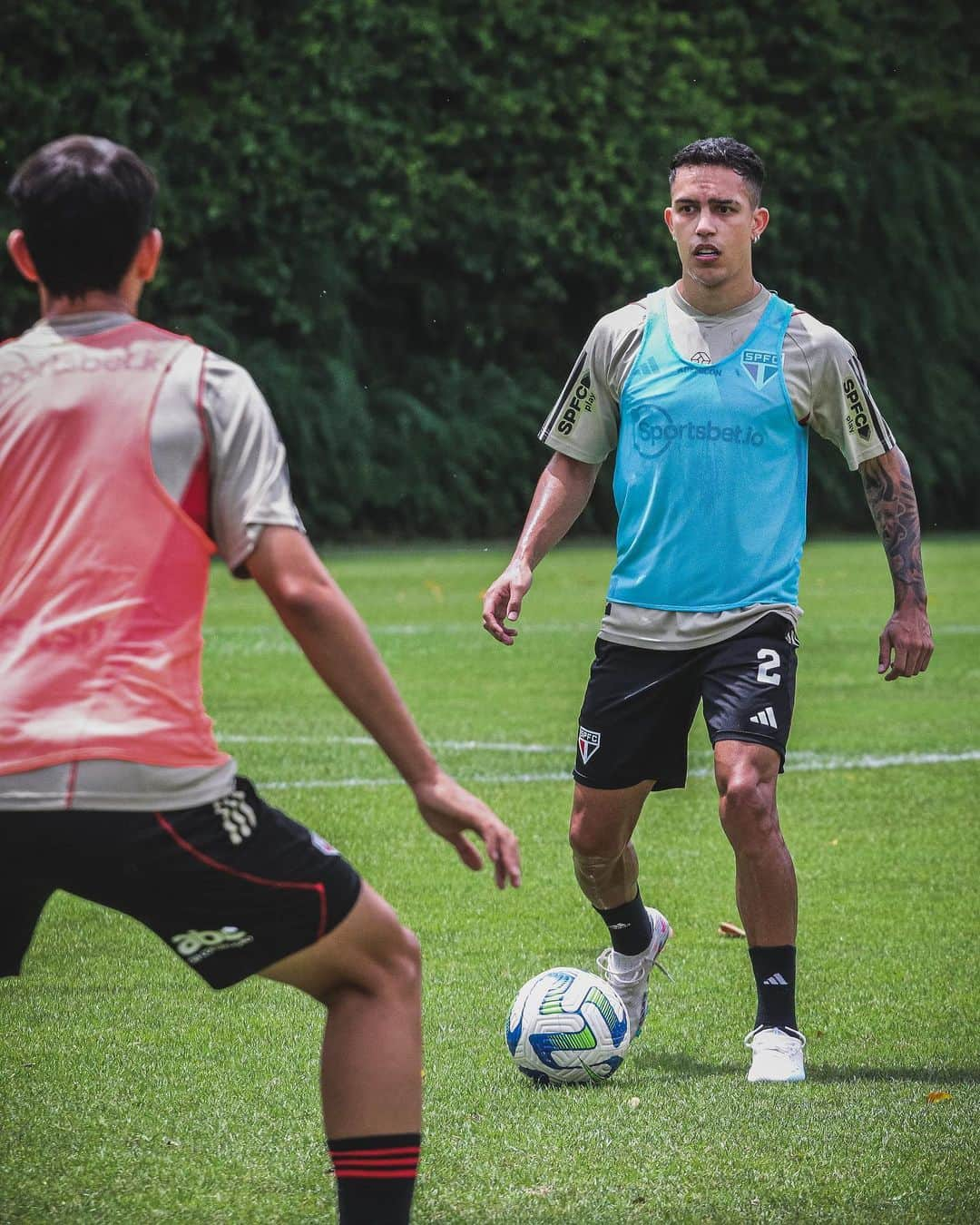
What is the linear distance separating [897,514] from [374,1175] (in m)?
3.00

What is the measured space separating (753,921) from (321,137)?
89.6 feet

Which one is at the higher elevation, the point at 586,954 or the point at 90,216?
the point at 90,216

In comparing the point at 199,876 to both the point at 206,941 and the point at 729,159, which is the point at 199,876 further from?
the point at 729,159

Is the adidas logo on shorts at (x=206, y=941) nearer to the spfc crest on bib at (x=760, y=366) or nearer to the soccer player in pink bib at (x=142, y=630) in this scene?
the soccer player in pink bib at (x=142, y=630)

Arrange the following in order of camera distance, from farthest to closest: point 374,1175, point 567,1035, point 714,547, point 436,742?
point 436,742 < point 714,547 < point 567,1035 < point 374,1175

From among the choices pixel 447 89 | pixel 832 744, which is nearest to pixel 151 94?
pixel 447 89

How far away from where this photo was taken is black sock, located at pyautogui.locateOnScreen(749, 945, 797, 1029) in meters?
5.07

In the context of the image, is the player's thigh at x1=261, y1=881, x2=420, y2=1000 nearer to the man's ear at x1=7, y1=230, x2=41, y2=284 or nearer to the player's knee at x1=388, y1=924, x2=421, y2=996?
the player's knee at x1=388, y1=924, x2=421, y2=996

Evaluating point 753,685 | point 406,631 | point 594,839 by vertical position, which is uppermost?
point 753,685

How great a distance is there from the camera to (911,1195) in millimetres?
3908

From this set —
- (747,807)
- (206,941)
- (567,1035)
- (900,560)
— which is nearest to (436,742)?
(900,560)

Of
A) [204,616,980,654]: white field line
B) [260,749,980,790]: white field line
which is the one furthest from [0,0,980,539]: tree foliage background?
[260,749,980,790]: white field line

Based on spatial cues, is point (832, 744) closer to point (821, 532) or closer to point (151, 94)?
point (151, 94)

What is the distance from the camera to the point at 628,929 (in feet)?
18.4
